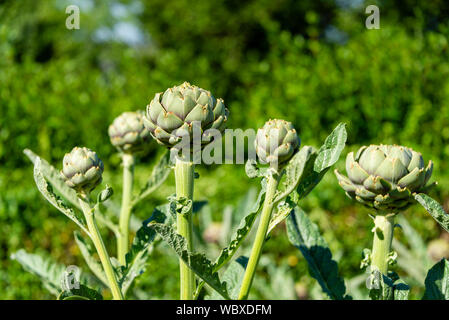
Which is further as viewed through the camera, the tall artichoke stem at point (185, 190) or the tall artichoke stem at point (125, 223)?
Answer: the tall artichoke stem at point (125, 223)

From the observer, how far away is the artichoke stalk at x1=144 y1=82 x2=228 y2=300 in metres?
0.50

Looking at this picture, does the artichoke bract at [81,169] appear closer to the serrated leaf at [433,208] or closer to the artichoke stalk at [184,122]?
the artichoke stalk at [184,122]

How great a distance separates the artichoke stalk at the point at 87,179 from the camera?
547 mm

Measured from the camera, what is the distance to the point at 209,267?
0.50 meters

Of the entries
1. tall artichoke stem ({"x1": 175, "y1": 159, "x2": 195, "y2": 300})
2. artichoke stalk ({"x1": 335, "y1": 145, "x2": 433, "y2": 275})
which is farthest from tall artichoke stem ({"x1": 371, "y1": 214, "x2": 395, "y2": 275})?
tall artichoke stem ({"x1": 175, "y1": 159, "x2": 195, "y2": 300})

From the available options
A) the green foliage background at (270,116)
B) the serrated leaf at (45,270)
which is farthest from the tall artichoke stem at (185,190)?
the green foliage background at (270,116)

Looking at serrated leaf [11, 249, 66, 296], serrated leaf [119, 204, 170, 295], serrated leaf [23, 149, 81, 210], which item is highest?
serrated leaf [23, 149, 81, 210]

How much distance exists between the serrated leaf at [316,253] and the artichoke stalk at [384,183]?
97mm

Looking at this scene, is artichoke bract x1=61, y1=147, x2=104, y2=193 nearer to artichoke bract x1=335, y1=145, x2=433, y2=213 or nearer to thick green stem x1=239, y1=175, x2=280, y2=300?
thick green stem x1=239, y1=175, x2=280, y2=300

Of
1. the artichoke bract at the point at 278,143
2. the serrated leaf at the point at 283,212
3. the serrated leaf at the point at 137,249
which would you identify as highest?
the artichoke bract at the point at 278,143

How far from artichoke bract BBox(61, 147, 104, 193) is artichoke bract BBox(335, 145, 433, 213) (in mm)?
307

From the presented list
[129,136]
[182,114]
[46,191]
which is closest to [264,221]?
[182,114]

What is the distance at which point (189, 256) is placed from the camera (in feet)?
1.57
